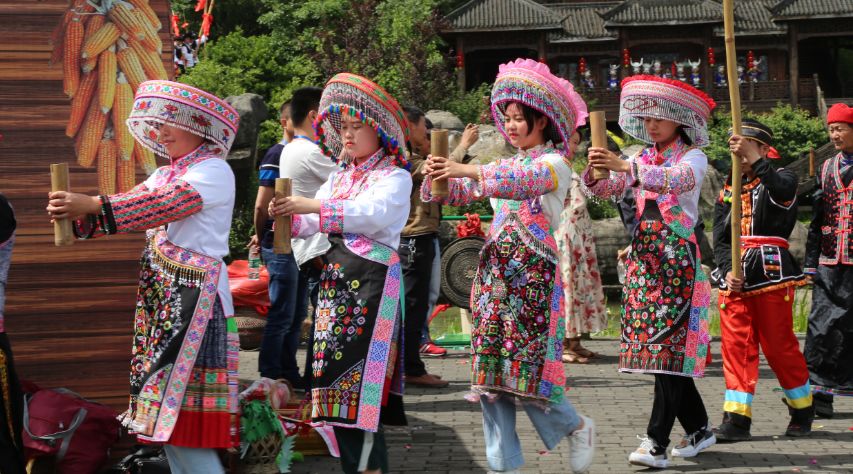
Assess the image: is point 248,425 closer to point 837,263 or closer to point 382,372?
point 382,372

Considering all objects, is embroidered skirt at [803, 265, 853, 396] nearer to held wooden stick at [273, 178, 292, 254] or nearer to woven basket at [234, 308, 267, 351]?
held wooden stick at [273, 178, 292, 254]

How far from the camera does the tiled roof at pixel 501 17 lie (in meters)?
31.8

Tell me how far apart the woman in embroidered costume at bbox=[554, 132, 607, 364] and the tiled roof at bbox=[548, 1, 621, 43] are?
2331 centimetres

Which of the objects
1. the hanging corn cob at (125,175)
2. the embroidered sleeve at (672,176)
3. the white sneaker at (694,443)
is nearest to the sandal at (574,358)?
the white sneaker at (694,443)

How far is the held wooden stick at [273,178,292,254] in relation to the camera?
4.52 m

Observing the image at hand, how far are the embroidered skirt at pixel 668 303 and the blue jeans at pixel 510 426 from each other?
2.22 ft

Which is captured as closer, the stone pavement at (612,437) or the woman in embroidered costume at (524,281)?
the woman in embroidered costume at (524,281)

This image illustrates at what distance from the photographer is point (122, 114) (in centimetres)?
576

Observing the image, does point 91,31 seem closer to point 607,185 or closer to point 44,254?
point 44,254

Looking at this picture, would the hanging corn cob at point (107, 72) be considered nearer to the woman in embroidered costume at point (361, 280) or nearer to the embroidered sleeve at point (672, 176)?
the woman in embroidered costume at point (361, 280)

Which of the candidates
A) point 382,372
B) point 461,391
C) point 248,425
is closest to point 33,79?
point 248,425

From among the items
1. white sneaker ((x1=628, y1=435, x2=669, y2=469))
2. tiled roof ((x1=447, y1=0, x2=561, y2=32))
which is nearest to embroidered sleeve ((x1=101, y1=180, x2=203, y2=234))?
white sneaker ((x1=628, y1=435, x2=669, y2=469))

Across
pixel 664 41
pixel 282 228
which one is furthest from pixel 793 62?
pixel 282 228

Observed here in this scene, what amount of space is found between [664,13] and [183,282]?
29.6 meters
